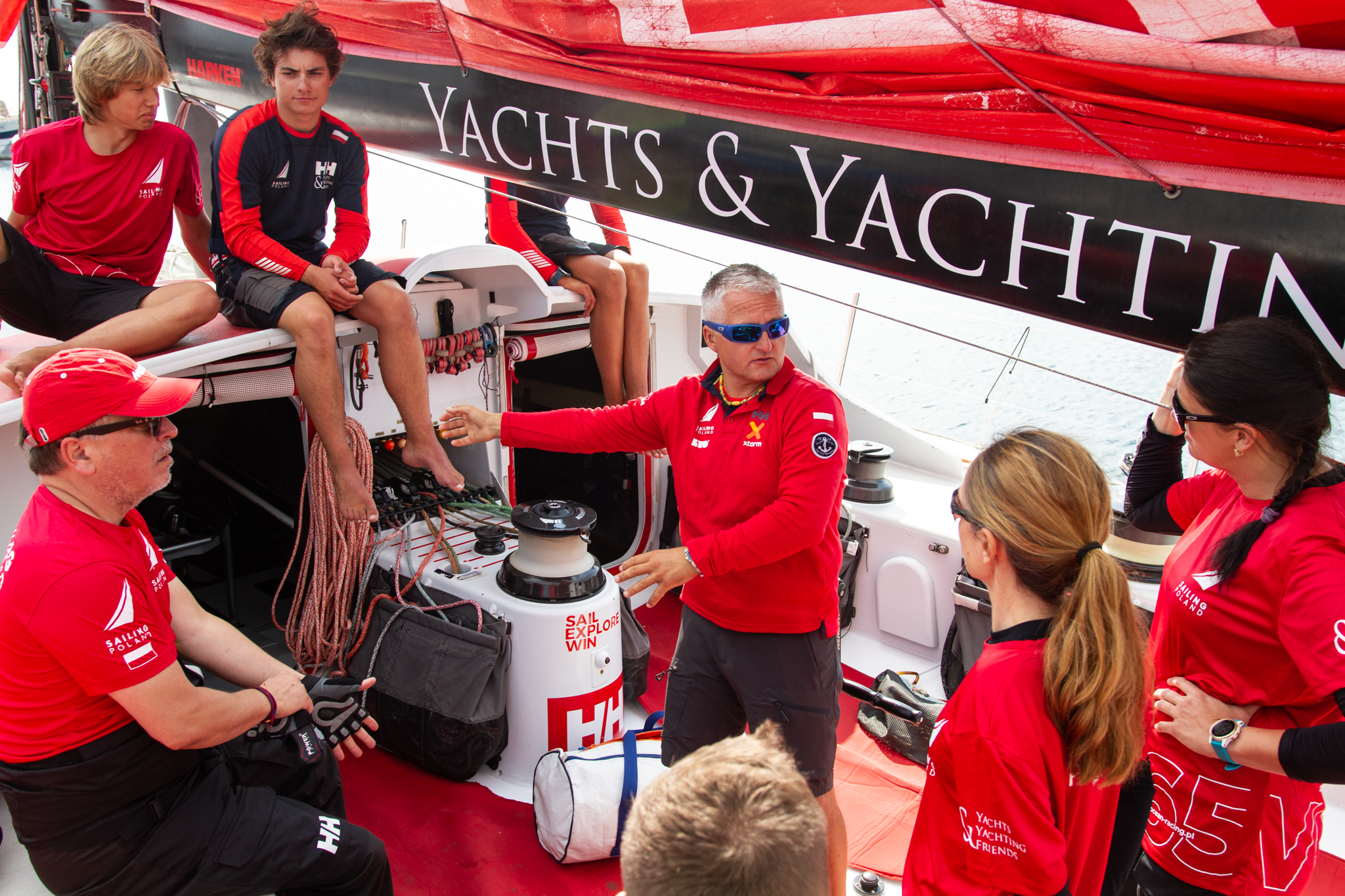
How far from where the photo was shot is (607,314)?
4.36 meters

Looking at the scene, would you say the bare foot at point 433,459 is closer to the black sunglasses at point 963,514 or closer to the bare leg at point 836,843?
the bare leg at point 836,843

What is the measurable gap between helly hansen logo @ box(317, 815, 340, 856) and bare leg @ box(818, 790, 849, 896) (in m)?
1.19

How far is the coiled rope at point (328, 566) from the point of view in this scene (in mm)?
3504

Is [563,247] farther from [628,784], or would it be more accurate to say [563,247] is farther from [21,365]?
[628,784]

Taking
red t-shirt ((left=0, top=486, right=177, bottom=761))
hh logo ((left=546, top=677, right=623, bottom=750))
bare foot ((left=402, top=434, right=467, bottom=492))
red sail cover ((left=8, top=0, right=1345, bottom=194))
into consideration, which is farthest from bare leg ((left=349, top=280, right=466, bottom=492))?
red sail cover ((left=8, top=0, right=1345, bottom=194))

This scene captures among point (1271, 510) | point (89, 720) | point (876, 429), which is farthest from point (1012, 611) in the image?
point (876, 429)

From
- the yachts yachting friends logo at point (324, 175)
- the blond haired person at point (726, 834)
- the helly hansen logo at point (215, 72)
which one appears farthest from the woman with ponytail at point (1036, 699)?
the helly hansen logo at point (215, 72)

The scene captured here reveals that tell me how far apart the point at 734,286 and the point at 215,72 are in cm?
281

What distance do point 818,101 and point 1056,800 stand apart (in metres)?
1.16

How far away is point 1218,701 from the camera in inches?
68.9

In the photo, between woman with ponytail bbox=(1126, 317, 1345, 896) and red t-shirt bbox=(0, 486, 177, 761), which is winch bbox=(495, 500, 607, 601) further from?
woman with ponytail bbox=(1126, 317, 1345, 896)

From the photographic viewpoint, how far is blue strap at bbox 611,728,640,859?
2992mm

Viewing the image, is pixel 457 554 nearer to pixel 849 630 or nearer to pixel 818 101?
pixel 849 630

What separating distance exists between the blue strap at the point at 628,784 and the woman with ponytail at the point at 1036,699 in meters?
1.59
